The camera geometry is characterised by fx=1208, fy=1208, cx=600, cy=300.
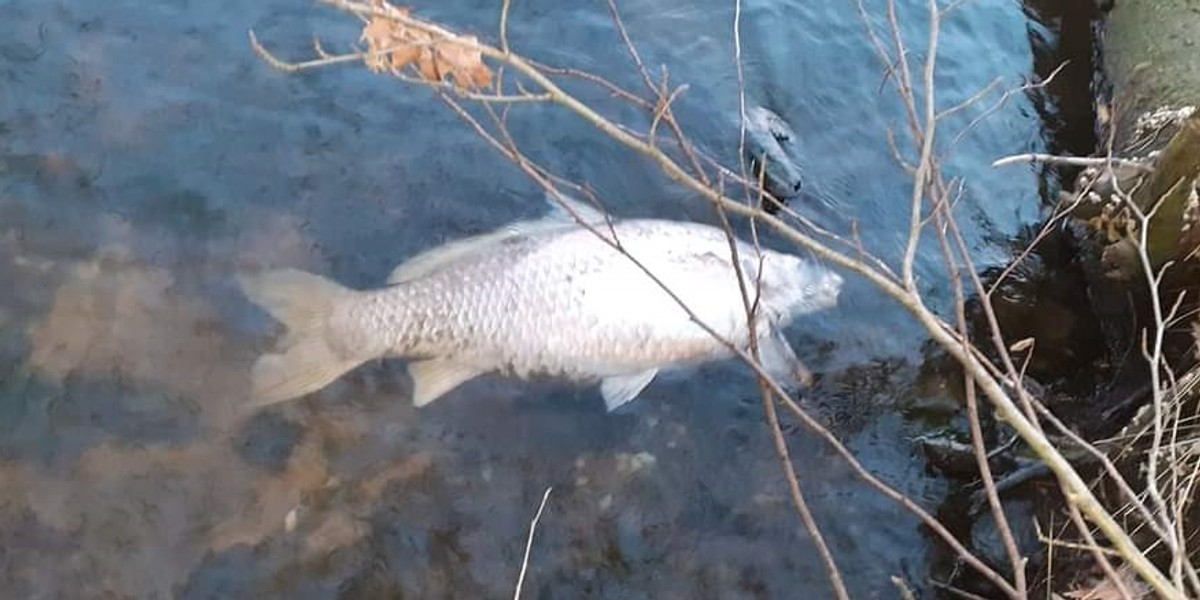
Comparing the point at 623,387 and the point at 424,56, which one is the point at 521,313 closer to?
the point at 623,387

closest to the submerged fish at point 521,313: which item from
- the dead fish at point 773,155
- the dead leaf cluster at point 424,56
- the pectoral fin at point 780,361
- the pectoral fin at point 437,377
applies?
the pectoral fin at point 437,377

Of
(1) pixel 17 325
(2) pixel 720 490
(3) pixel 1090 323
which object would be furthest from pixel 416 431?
(3) pixel 1090 323

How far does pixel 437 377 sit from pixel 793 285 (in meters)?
1.74

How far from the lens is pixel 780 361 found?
558cm

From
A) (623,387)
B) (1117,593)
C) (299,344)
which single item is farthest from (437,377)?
(1117,593)

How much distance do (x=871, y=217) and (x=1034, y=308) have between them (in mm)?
981

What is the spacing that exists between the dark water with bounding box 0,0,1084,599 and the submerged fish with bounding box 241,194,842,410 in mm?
251

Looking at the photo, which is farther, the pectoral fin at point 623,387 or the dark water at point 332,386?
the pectoral fin at point 623,387

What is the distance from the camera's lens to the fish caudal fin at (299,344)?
4887 mm

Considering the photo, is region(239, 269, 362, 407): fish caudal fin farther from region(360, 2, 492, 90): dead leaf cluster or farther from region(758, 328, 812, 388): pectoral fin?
region(758, 328, 812, 388): pectoral fin

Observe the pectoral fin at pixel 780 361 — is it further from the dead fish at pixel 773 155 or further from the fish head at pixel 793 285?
the dead fish at pixel 773 155

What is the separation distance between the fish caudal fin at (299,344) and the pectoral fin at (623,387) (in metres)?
1.03

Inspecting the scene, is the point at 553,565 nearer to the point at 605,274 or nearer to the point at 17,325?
the point at 605,274

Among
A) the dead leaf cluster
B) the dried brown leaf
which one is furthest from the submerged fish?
the dried brown leaf
